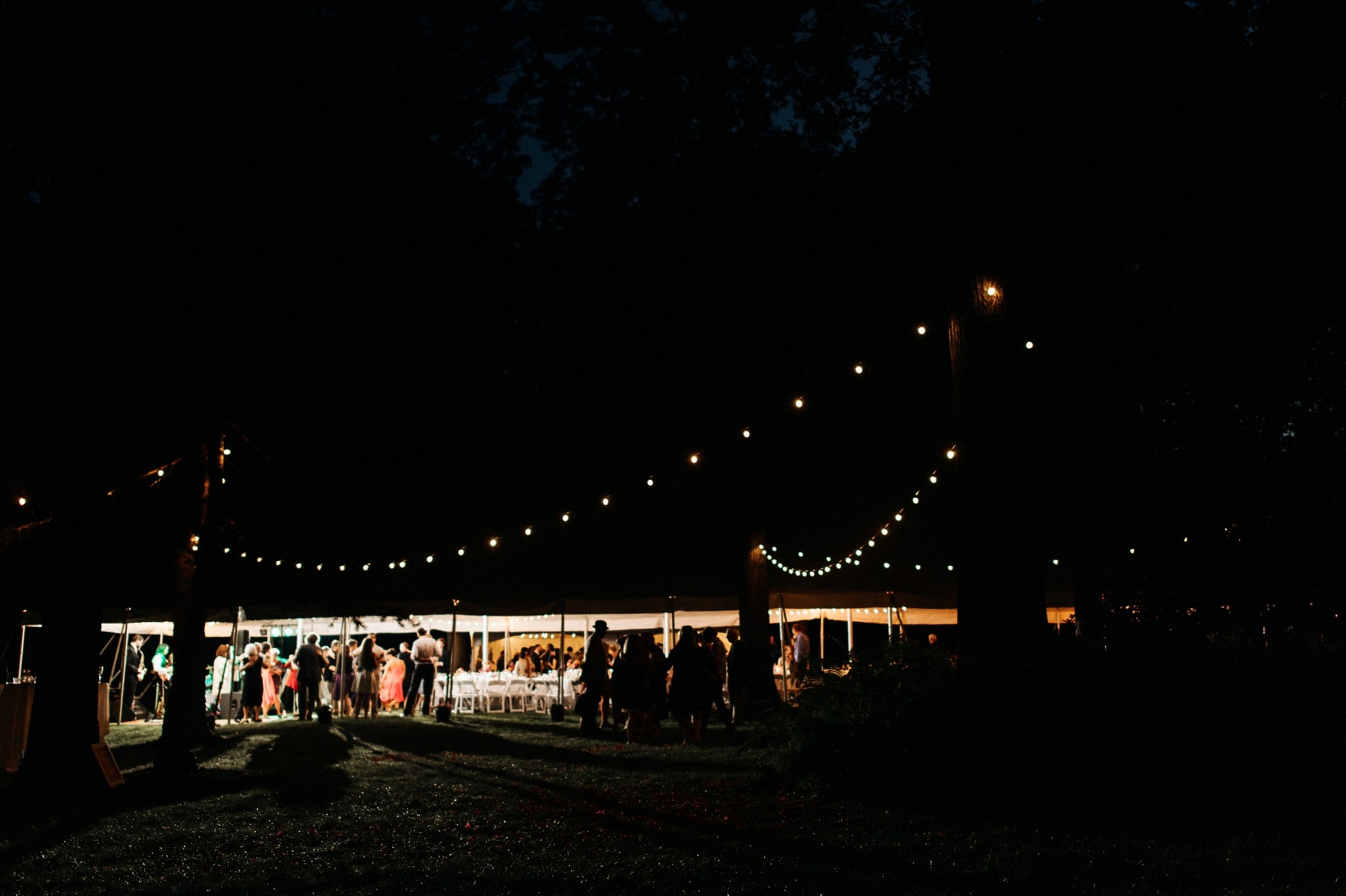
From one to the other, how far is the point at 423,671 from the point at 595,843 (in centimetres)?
1560

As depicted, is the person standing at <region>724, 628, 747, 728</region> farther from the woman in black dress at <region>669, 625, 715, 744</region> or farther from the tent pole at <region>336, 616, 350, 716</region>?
the tent pole at <region>336, 616, 350, 716</region>

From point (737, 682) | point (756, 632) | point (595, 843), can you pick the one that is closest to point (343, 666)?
point (737, 682)

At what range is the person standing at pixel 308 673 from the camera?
20641 millimetres

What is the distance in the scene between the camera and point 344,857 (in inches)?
239

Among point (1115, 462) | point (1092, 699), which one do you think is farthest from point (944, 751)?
point (1115, 462)

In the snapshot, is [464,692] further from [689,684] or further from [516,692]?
[689,684]

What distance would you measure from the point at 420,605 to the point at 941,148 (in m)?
12.0

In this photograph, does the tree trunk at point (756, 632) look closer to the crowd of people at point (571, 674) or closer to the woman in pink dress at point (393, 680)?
the crowd of people at point (571, 674)

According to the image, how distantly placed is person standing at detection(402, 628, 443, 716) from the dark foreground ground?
10304 mm

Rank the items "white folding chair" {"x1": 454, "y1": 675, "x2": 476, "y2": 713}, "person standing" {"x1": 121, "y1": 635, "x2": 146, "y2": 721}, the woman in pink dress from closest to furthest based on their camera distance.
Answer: "white folding chair" {"x1": 454, "y1": 675, "x2": 476, "y2": 713} < "person standing" {"x1": 121, "y1": 635, "x2": 146, "y2": 721} < the woman in pink dress

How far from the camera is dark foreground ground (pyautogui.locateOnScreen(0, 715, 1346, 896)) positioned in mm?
5176

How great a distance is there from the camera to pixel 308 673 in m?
20.9

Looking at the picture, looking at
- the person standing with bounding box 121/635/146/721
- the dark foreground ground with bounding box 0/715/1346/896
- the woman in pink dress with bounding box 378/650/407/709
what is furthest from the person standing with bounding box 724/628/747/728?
the person standing with bounding box 121/635/146/721

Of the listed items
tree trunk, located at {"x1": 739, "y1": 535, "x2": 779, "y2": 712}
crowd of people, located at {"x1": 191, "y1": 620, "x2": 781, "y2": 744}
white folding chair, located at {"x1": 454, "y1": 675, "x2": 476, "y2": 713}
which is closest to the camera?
crowd of people, located at {"x1": 191, "y1": 620, "x2": 781, "y2": 744}
